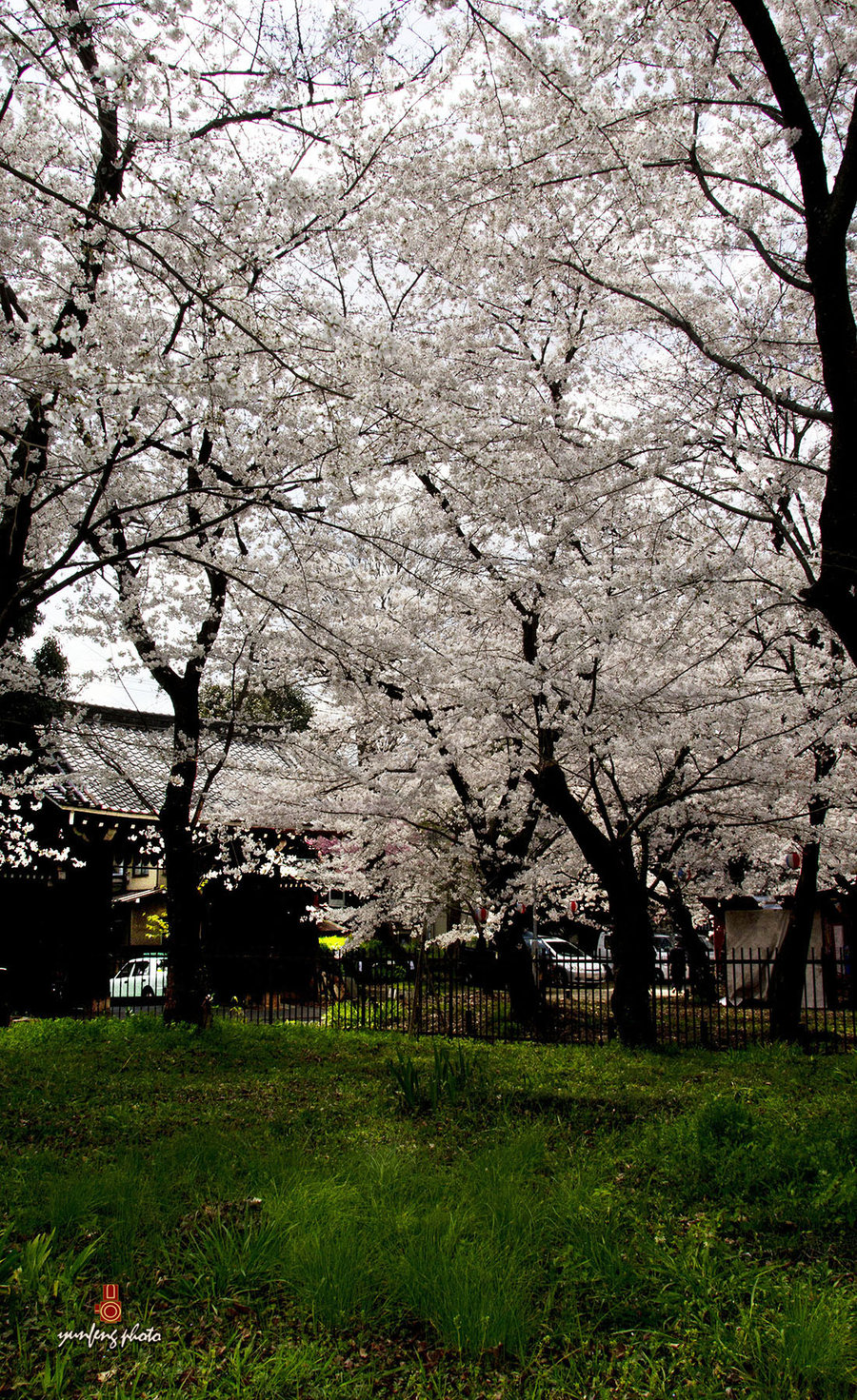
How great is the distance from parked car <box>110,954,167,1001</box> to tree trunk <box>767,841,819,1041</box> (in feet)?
35.4

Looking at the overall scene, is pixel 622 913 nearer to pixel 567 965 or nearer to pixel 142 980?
pixel 567 965

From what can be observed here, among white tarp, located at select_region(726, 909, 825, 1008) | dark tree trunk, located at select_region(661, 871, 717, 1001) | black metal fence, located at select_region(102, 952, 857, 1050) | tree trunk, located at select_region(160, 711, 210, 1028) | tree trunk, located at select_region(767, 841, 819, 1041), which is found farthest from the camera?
white tarp, located at select_region(726, 909, 825, 1008)

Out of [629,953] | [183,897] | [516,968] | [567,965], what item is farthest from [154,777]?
[629,953]

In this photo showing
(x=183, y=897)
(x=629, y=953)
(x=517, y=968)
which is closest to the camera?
(x=629, y=953)

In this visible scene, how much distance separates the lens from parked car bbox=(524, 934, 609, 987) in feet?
40.5

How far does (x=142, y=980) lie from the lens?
19.0 meters

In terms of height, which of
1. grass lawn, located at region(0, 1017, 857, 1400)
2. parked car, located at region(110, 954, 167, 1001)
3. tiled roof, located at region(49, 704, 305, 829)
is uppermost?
tiled roof, located at region(49, 704, 305, 829)

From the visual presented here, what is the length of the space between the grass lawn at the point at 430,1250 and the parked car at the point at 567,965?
225 inches

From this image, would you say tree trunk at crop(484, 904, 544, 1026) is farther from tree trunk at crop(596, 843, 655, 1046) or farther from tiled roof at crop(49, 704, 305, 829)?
tiled roof at crop(49, 704, 305, 829)

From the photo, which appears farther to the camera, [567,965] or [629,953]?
[567,965]

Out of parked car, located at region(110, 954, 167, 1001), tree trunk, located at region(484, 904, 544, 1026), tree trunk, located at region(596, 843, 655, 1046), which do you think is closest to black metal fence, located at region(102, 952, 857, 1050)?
tree trunk, located at region(484, 904, 544, 1026)

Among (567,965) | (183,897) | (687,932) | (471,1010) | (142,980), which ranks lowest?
(142,980)

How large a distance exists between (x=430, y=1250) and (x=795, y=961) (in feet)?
31.3

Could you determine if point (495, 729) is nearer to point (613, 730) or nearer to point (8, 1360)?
point (613, 730)
